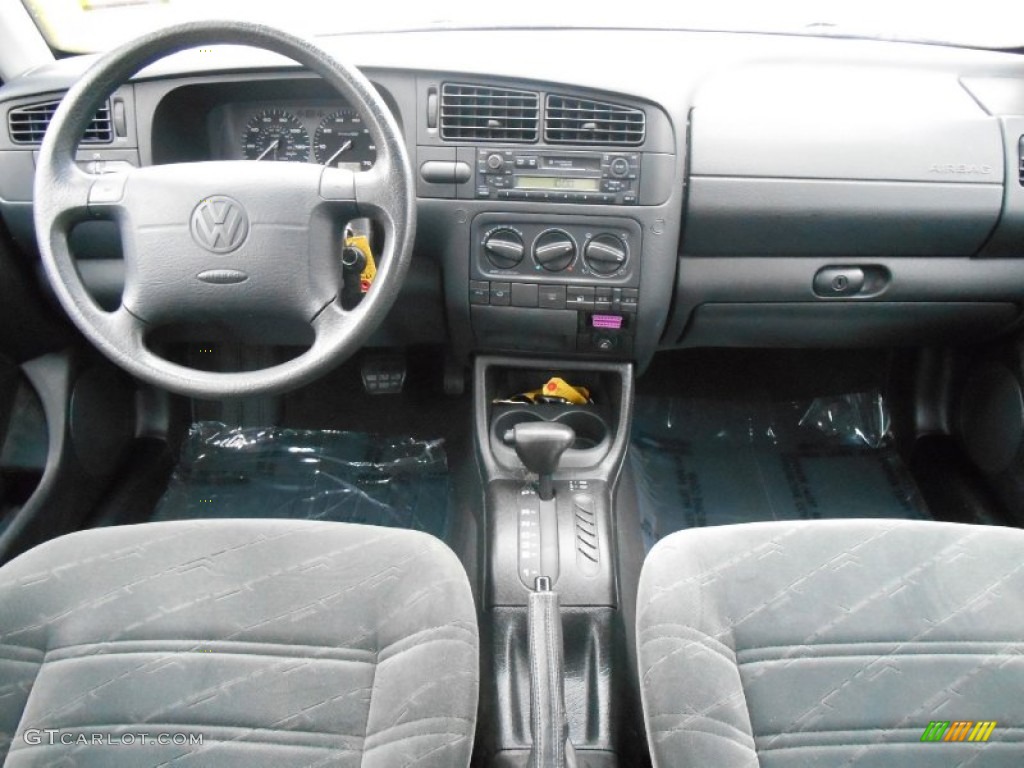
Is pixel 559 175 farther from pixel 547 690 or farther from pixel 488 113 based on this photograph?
pixel 547 690

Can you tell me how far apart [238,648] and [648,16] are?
1278 mm

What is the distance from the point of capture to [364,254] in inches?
48.2

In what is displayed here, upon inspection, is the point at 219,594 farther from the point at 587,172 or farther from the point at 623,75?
the point at 623,75

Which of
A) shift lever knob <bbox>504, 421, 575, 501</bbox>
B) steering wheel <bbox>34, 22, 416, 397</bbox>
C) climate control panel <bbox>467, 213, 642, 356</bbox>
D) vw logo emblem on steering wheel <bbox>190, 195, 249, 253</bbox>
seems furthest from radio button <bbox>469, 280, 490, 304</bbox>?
vw logo emblem on steering wheel <bbox>190, 195, 249, 253</bbox>

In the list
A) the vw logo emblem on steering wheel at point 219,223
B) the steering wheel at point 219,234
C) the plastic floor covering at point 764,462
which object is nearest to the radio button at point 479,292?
A: the steering wheel at point 219,234

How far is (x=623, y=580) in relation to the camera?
1.51 m

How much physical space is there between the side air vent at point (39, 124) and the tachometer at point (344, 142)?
13.2 inches

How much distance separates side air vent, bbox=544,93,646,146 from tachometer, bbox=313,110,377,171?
318 millimetres

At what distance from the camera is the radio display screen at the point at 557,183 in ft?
4.17

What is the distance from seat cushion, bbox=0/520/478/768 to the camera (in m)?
0.88

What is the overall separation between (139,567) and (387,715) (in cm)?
40

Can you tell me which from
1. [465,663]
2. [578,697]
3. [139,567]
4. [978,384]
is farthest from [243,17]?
[978,384]

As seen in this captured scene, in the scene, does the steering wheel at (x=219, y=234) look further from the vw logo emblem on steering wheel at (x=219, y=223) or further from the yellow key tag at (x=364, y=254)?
the yellow key tag at (x=364, y=254)

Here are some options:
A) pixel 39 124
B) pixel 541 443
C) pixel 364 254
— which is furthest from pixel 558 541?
pixel 39 124
